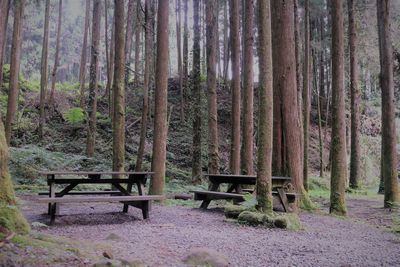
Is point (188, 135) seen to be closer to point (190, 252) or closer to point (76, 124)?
point (76, 124)

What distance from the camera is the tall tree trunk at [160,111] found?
9656mm

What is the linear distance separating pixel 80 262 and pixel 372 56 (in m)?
22.9

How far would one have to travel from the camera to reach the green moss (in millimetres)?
3684

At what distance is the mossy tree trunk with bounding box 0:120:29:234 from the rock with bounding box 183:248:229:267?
5.62 ft

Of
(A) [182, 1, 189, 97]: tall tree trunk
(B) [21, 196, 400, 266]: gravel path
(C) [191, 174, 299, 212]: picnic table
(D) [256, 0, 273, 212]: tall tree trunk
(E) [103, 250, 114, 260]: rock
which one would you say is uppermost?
(A) [182, 1, 189, 97]: tall tree trunk

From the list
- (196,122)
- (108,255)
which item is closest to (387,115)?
(196,122)

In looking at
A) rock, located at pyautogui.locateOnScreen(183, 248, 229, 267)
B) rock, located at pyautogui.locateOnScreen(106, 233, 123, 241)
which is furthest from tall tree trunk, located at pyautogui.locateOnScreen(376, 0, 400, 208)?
rock, located at pyautogui.locateOnScreen(106, 233, 123, 241)

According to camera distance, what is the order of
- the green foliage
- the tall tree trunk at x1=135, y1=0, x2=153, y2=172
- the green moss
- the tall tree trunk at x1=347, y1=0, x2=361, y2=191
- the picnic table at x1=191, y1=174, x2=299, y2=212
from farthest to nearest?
the green foliage
the tall tree trunk at x1=347, y1=0, x2=361, y2=191
the tall tree trunk at x1=135, y1=0, x2=153, y2=172
the picnic table at x1=191, y1=174, x2=299, y2=212
the green moss

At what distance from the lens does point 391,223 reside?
8.33m

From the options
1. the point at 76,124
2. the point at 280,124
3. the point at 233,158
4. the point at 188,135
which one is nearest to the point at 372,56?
the point at 188,135

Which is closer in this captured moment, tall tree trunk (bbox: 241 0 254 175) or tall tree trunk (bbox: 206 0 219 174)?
tall tree trunk (bbox: 241 0 254 175)

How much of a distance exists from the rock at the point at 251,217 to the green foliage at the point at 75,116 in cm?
1583

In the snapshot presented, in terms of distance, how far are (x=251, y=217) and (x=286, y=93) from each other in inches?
155

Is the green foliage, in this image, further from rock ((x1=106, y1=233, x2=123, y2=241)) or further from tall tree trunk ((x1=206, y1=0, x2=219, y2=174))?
rock ((x1=106, y1=233, x2=123, y2=241))
